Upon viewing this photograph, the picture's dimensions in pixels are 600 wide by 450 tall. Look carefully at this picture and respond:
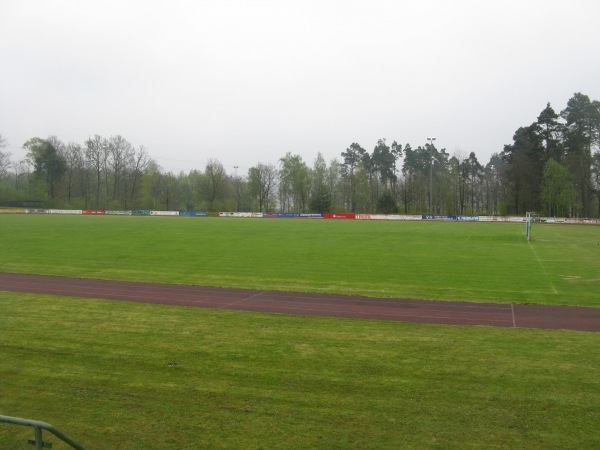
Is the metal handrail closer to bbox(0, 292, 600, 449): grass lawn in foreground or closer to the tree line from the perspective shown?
bbox(0, 292, 600, 449): grass lawn in foreground

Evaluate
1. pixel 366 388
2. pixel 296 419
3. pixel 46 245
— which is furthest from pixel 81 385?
pixel 46 245

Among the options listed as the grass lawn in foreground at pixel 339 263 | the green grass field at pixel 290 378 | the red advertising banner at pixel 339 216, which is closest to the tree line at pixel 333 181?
the red advertising banner at pixel 339 216

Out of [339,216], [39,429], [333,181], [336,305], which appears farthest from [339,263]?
[333,181]

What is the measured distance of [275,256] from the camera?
29.0 m

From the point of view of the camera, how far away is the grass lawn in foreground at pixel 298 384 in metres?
6.60

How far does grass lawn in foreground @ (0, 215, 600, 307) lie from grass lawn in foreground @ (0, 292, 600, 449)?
6547 mm

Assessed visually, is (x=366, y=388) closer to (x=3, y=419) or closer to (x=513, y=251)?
(x=3, y=419)

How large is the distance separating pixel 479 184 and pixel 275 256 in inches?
3844

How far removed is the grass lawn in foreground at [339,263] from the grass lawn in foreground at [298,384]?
6.55 meters

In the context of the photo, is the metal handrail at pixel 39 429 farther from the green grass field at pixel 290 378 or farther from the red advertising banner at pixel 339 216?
the red advertising banner at pixel 339 216

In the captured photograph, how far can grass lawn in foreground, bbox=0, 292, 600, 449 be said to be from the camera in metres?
6.60

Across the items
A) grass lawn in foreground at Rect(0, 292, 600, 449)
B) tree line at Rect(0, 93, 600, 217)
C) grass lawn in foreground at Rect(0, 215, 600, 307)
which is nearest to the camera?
grass lawn in foreground at Rect(0, 292, 600, 449)

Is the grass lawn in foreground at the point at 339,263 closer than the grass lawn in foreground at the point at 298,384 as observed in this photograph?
No

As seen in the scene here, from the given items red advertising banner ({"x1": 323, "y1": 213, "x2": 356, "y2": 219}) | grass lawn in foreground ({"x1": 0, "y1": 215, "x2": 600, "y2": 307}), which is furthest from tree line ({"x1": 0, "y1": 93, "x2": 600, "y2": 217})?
grass lawn in foreground ({"x1": 0, "y1": 215, "x2": 600, "y2": 307})
